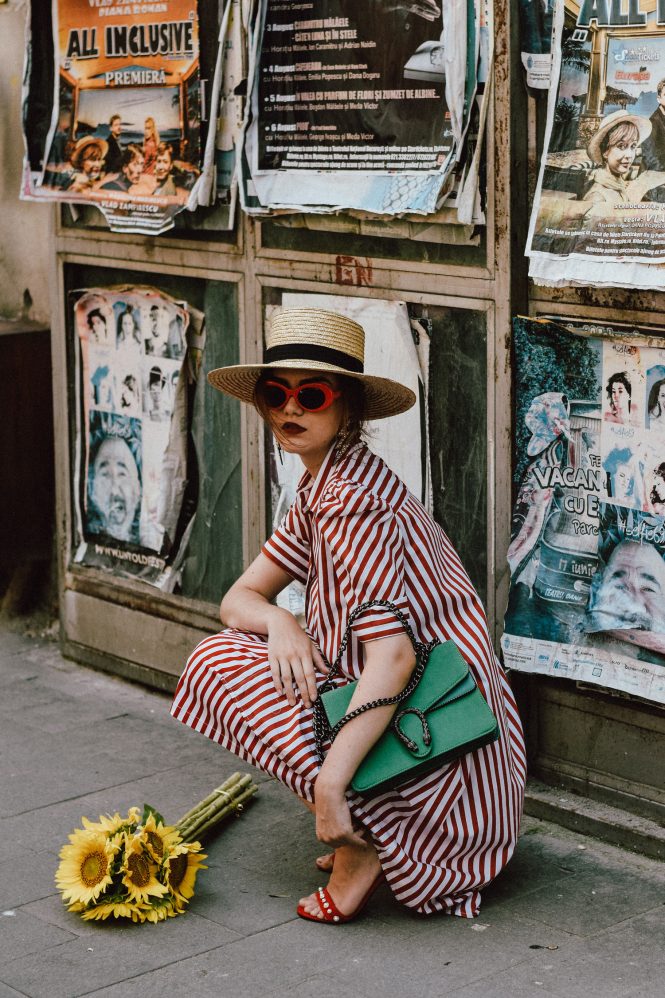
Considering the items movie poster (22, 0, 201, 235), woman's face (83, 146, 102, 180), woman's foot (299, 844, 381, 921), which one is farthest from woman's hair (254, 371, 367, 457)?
woman's face (83, 146, 102, 180)

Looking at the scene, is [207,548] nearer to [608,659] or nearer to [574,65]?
[608,659]

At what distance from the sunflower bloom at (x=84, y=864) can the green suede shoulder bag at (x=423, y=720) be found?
607 mm

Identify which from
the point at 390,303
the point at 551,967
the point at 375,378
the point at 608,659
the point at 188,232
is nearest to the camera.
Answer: the point at 551,967

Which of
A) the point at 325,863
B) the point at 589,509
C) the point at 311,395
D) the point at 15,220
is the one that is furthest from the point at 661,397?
the point at 15,220

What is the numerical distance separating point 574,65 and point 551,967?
7.16 feet

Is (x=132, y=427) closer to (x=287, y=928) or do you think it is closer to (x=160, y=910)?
(x=160, y=910)

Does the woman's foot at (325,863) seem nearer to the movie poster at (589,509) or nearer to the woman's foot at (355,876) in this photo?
the woman's foot at (355,876)

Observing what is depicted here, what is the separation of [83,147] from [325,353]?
2.15m

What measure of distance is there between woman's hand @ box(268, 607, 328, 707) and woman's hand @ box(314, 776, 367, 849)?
246 mm

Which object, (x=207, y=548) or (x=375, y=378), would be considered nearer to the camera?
(x=375, y=378)

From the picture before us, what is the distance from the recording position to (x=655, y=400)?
3.87 m

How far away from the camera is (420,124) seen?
4.28 metres

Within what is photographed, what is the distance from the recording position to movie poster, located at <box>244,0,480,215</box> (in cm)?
418

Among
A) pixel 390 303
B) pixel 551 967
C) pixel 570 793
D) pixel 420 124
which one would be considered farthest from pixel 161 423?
pixel 551 967
